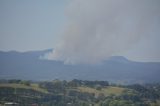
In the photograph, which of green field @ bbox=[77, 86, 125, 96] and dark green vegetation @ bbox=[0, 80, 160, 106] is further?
green field @ bbox=[77, 86, 125, 96]

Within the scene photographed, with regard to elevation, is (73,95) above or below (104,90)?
below

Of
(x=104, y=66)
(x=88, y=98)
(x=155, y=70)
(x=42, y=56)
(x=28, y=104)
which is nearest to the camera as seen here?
(x=28, y=104)

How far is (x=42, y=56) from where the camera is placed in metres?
41.8

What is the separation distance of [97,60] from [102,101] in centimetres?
2172

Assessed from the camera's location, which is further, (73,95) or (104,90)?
(104,90)

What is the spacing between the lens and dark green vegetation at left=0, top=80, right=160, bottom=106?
45.5 ft

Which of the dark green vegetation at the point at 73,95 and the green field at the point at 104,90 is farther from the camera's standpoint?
the green field at the point at 104,90

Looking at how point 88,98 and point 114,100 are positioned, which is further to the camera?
point 88,98

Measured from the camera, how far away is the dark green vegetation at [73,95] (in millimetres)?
13883

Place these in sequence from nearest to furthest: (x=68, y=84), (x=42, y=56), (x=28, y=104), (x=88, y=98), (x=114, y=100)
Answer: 1. (x=28, y=104)
2. (x=114, y=100)
3. (x=88, y=98)
4. (x=68, y=84)
5. (x=42, y=56)

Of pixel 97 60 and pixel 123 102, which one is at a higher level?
pixel 97 60

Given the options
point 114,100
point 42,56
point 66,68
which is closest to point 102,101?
point 114,100

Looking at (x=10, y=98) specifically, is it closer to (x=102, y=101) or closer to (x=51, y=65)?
(x=102, y=101)

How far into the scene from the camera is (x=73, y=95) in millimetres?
15484
